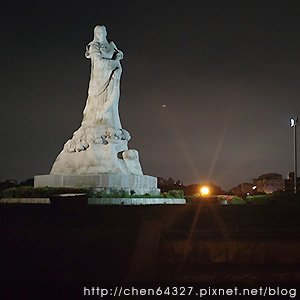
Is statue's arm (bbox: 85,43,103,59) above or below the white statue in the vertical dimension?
above

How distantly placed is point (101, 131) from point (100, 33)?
16.3 feet

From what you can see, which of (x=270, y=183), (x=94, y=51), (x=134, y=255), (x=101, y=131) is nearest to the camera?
(x=134, y=255)

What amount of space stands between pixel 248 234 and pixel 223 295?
2414 mm

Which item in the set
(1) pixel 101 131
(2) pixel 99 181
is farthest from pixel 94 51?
(2) pixel 99 181

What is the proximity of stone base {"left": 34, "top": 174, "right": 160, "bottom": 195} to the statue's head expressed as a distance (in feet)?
23.2

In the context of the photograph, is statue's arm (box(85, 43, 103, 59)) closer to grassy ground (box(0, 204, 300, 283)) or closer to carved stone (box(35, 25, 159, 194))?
carved stone (box(35, 25, 159, 194))

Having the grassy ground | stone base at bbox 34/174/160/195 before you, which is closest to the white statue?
stone base at bbox 34/174/160/195

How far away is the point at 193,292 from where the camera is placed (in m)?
8.10

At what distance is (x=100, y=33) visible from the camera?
27188 mm

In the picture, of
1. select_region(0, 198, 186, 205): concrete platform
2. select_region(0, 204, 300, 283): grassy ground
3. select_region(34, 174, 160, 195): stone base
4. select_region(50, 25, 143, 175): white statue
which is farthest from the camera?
select_region(50, 25, 143, 175): white statue

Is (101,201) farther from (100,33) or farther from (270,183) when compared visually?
(270,183)

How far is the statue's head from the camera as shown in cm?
2717

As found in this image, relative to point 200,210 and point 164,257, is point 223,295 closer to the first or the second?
point 164,257

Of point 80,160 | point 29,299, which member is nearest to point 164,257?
point 29,299
